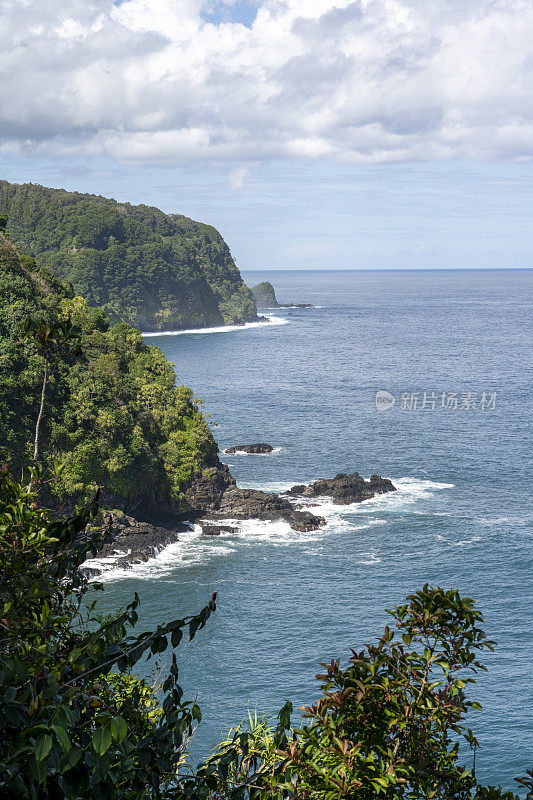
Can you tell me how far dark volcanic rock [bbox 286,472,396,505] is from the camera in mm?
60188

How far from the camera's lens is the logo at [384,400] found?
94.6 metres

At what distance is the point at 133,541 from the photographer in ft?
166

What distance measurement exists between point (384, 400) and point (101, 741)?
314 ft

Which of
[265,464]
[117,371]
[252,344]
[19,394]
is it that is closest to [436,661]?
[19,394]

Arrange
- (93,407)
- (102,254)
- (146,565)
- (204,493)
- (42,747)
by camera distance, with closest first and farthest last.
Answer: (42,747), (146,565), (93,407), (204,493), (102,254)

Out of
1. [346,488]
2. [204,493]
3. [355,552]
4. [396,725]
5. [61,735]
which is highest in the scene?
[61,735]

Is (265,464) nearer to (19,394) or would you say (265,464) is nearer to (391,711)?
(19,394)

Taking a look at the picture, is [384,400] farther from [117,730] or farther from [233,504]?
[117,730]

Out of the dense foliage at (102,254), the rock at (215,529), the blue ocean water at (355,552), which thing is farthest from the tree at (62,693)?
the dense foliage at (102,254)

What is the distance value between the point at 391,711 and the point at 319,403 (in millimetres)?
87093

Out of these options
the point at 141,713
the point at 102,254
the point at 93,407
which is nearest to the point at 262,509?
the point at 93,407

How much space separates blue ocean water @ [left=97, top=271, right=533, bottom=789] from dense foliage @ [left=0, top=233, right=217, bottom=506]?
639 centimetres

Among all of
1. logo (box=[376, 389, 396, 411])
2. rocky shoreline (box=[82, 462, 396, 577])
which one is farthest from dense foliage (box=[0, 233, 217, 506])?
logo (box=[376, 389, 396, 411])

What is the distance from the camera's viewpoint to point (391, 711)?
8.95 meters
